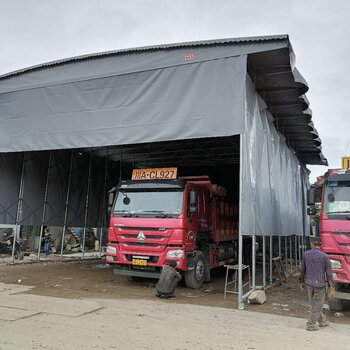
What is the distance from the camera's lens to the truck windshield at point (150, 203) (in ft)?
34.9

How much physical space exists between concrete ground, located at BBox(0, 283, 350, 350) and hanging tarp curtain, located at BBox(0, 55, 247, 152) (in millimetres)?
4125

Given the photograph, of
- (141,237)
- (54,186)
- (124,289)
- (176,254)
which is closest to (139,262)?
(141,237)

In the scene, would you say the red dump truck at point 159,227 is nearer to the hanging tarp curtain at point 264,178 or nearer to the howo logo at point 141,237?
the howo logo at point 141,237

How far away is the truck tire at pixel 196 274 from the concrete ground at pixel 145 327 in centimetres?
218

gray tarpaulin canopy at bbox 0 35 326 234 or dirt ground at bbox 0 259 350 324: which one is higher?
gray tarpaulin canopy at bbox 0 35 326 234

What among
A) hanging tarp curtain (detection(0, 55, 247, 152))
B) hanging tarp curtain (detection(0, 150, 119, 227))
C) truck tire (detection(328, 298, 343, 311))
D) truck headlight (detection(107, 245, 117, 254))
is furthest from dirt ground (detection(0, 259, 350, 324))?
hanging tarp curtain (detection(0, 55, 247, 152))

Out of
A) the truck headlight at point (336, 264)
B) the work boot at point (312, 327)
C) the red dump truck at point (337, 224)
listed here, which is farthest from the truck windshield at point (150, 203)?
the work boot at point (312, 327)

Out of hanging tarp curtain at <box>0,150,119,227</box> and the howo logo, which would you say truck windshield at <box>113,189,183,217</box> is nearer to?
the howo logo

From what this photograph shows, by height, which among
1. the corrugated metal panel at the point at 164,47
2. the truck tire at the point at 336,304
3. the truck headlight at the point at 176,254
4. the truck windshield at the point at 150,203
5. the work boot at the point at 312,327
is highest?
the corrugated metal panel at the point at 164,47

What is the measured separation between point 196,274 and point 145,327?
460 cm

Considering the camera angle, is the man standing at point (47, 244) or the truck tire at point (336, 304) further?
the man standing at point (47, 244)

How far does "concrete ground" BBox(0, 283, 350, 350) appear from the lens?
5.75 metres

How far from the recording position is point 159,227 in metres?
10.4

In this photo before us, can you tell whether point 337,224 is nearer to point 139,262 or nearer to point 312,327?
point 312,327
